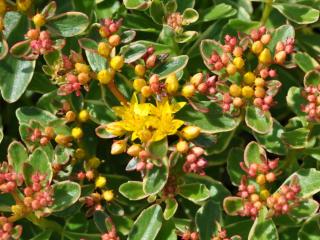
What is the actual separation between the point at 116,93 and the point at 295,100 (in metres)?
0.61

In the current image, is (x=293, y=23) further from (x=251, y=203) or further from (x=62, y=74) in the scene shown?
(x=62, y=74)

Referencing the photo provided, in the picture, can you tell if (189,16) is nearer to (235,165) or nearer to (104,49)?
(104,49)

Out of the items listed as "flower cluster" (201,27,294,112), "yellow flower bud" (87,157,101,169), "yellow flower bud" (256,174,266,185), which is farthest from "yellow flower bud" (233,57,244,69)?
"yellow flower bud" (87,157,101,169)

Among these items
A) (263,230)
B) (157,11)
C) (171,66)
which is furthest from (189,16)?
(263,230)

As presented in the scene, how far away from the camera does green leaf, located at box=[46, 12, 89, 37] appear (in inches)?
82.6

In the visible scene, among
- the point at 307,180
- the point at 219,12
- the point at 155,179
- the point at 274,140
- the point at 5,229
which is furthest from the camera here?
the point at 219,12

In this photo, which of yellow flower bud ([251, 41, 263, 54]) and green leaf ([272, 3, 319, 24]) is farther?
green leaf ([272, 3, 319, 24])

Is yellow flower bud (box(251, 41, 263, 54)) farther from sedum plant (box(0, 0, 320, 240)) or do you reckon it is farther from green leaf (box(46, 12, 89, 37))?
green leaf (box(46, 12, 89, 37))

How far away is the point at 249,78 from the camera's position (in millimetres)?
1984

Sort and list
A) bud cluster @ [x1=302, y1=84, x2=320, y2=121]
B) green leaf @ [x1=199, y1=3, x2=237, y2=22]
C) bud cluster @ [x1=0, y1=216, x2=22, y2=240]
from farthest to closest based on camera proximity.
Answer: green leaf @ [x1=199, y1=3, x2=237, y2=22] → bud cluster @ [x1=302, y1=84, x2=320, y2=121] → bud cluster @ [x1=0, y1=216, x2=22, y2=240]

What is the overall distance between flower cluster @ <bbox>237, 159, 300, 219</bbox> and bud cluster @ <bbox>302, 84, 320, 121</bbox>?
18 centimetres

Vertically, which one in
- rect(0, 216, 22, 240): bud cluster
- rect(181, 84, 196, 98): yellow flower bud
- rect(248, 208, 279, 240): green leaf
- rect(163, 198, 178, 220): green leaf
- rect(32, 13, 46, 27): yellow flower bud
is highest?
rect(32, 13, 46, 27): yellow flower bud

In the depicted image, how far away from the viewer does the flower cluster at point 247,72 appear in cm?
195

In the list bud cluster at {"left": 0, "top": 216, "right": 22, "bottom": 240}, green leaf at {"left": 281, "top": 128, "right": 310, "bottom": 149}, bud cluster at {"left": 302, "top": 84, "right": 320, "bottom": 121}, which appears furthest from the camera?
green leaf at {"left": 281, "top": 128, "right": 310, "bottom": 149}
